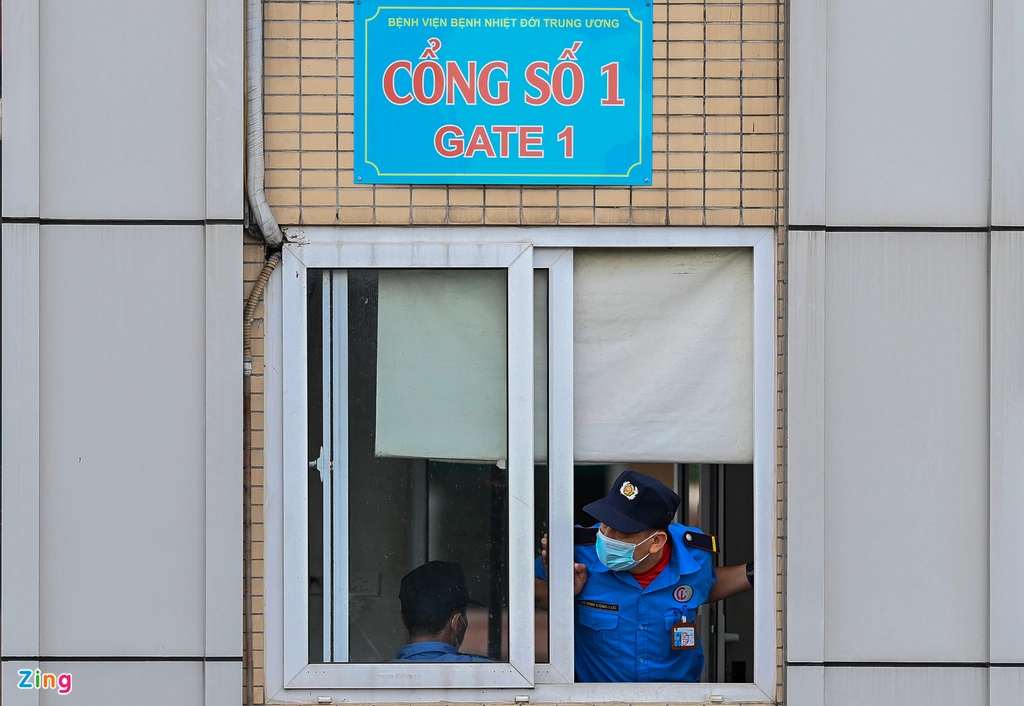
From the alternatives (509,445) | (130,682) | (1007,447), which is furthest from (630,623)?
(130,682)

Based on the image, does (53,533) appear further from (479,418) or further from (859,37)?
(859,37)

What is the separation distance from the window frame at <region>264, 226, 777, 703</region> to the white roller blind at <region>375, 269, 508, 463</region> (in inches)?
4.1

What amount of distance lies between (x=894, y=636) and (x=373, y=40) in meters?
3.08

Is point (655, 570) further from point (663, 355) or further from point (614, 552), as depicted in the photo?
point (663, 355)

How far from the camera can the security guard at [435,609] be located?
396 centimetres

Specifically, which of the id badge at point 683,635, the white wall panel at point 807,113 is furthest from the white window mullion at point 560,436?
the white wall panel at point 807,113

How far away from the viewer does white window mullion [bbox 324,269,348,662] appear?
3955 millimetres

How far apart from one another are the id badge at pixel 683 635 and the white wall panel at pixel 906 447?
1.92 ft

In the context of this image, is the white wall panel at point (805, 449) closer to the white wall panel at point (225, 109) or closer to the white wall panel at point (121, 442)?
the white wall panel at point (225, 109)

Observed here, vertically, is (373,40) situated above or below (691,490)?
above

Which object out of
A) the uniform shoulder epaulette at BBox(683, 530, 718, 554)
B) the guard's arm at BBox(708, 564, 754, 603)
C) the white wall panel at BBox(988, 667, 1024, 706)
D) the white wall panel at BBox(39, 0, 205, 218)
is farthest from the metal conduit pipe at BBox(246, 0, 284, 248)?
the white wall panel at BBox(988, 667, 1024, 706)

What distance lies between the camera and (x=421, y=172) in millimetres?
3861

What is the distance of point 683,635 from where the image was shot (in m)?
4.15

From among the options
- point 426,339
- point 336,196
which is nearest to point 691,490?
point 426,339
